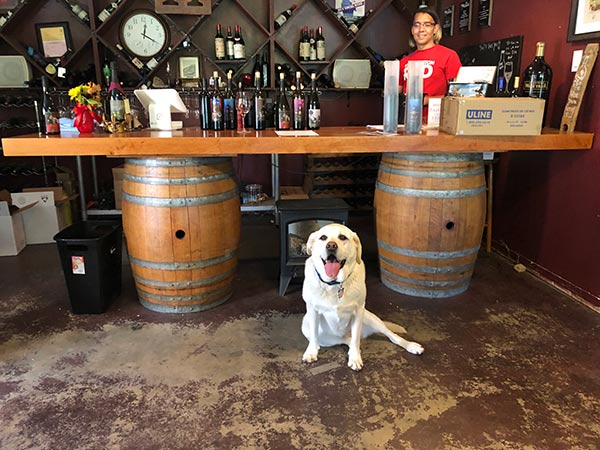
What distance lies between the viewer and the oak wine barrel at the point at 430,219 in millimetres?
2775

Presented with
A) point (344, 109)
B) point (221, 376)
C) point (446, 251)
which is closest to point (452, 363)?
point (446, 251)

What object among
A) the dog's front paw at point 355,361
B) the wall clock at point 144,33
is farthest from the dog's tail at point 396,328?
the wall clock at point 144,33

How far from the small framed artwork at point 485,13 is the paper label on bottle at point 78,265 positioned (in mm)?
3450

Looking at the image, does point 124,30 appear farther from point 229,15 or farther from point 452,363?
point 452,363

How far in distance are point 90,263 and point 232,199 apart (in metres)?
0.84

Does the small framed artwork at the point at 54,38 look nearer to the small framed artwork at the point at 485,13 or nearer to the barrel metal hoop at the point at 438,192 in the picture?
the barrel metal hoop at the point at 438,192

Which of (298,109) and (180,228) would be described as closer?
(180,228)

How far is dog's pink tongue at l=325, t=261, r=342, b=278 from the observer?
2.07m

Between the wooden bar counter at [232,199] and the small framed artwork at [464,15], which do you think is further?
the small framed artwork at [464,15]

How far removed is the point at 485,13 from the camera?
12.9 ft

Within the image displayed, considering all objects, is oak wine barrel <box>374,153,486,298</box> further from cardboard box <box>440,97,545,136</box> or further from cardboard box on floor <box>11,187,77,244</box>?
cardboard box on floor <box>11,187,77,244</box>

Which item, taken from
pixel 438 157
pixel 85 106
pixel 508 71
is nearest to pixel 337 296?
pixel 438 157

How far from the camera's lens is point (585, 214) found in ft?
9.57

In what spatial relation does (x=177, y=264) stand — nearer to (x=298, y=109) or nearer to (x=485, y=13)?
(x=298, y=109)
